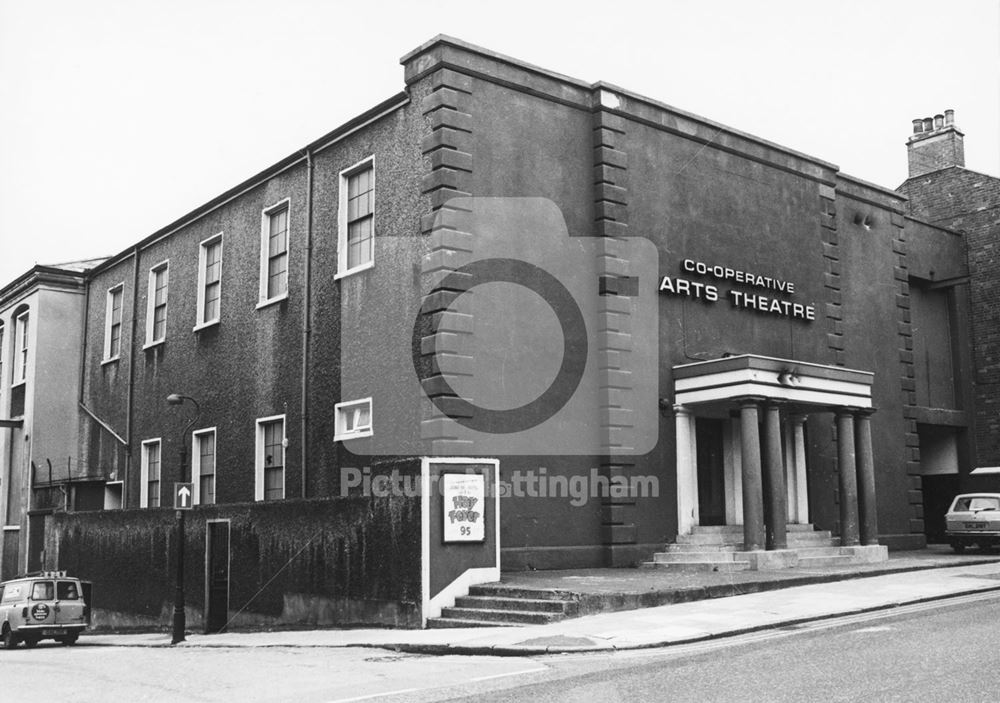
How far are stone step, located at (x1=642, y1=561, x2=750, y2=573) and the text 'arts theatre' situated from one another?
7 cm

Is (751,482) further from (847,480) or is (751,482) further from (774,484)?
(847,480)

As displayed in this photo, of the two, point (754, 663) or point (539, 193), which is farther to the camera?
point (539, 193)

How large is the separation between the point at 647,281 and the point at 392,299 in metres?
5.15

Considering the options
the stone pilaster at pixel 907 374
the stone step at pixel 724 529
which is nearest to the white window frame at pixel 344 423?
the stone step at pixel 724 529

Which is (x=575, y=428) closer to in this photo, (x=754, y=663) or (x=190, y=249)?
(x=754, y=663)

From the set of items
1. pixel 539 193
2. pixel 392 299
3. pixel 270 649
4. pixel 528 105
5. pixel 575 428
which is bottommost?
pixel 270 649

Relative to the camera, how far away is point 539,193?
20297mm

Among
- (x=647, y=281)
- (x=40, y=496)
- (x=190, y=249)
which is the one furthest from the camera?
(x=40, y=496)

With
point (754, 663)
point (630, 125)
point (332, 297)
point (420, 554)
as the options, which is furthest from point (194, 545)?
point (754, 663)

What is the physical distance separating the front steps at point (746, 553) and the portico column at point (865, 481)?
384 mm

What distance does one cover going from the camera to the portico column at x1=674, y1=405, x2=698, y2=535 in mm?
20891

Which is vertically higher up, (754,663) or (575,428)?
(575,428)

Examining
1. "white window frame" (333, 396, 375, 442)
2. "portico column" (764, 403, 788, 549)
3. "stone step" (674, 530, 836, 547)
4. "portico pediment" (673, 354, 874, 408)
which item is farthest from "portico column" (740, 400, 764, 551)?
"white window frame" (333, 396, 375, 442)

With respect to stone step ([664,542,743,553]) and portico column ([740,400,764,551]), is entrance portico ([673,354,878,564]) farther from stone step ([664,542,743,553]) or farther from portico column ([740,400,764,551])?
stone step ([664,542,743,553])
